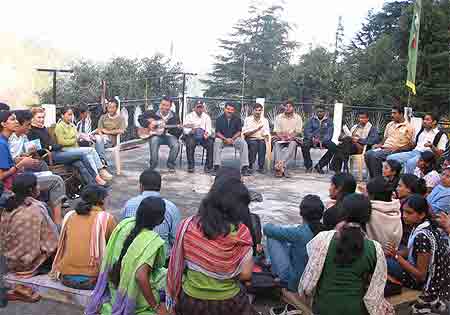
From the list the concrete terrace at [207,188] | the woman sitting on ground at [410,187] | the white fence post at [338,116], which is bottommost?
the concrete terrace at [207,188]

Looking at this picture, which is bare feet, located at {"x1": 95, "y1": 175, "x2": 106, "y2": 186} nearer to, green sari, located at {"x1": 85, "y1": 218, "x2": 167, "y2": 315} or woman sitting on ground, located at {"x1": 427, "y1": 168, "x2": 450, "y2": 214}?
green sari, located at {"x1": 85, "y1": 218, "x2": 167, "y2": 315}

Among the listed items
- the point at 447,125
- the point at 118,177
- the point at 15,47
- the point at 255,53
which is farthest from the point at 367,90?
the point at 15,47

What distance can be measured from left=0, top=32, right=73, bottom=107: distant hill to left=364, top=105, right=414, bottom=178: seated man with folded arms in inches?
885

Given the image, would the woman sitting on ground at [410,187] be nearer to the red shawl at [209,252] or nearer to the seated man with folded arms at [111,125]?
the red shawl at [209,252]

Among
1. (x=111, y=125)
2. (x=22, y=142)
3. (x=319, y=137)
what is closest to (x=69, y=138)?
(x=22, y=142)

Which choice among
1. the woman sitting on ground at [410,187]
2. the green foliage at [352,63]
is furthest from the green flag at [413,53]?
the green foliage at [352,63]

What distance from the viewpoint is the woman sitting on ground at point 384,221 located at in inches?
146

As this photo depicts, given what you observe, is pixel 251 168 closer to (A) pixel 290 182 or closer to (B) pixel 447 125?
(A) pixel 290 182

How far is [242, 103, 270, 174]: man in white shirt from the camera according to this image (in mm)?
8719

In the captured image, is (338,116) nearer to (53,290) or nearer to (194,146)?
(194,146)

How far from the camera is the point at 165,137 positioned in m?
8.48

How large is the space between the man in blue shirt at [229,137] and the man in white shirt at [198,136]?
16 cm

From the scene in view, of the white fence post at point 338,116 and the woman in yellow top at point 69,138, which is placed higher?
the white fence post at point 338,116

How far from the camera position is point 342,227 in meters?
2.98
